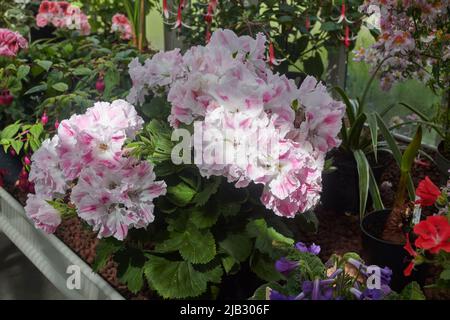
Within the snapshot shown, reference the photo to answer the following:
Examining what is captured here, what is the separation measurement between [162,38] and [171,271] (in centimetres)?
230

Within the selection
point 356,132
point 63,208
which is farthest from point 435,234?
point 356,132

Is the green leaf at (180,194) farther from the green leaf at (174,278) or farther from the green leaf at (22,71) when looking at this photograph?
the green leaf at (22,71)

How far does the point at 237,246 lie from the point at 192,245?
0.34ft

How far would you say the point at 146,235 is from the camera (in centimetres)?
129

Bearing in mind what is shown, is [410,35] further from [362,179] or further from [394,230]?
[394,230]

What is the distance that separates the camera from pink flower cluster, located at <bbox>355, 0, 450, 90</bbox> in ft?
5.61

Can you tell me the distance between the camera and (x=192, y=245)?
1224mm

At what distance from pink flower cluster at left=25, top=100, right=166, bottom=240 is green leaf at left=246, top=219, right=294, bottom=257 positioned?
0.22 m

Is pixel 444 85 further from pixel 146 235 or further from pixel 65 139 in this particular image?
pixel 65 139

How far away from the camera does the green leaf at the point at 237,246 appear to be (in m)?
1.24

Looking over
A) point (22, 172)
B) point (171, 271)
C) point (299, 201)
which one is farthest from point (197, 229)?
point (22, 172)

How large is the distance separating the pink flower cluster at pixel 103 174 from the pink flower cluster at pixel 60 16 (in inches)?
62.7

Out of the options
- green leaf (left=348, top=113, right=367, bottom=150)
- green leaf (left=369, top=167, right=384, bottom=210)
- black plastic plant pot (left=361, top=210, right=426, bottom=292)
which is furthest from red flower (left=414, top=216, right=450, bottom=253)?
green leaf (left=348, top=113, right=367, bottom=150)

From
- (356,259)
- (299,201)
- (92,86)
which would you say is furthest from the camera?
(92,86)
